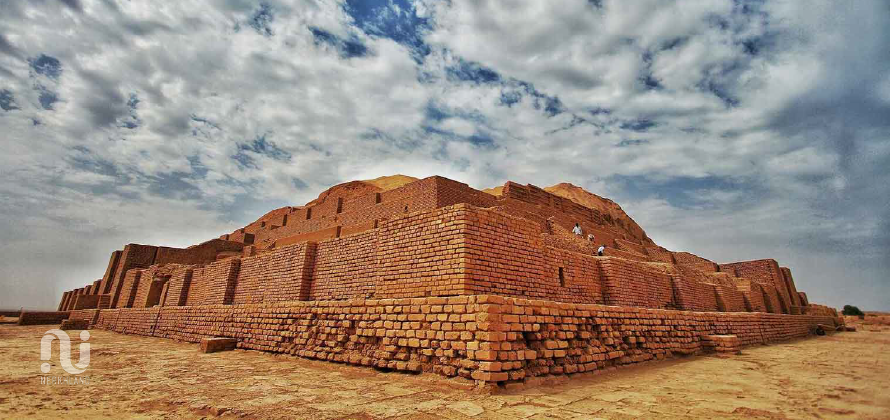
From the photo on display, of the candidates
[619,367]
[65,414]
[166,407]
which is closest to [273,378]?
[166,407]

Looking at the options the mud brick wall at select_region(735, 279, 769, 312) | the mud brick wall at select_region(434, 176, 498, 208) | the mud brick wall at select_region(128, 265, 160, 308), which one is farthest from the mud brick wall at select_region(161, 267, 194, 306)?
the mud brick wall at select_region(735, 279, 769, 312)

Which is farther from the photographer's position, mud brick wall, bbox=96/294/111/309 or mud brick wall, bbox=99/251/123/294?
mud brick wall, bbox=99/251/123/294

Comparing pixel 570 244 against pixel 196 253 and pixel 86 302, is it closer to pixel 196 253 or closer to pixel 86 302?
pixel 196 253

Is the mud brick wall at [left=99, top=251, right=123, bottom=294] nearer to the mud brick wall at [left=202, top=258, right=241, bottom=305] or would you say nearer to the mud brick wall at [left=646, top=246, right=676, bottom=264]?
the mud brick wall at [left=202, top=258, right=241, bottom=305]

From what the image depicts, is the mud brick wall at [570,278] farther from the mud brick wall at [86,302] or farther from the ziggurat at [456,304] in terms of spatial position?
the mud brick wall at [86,302]

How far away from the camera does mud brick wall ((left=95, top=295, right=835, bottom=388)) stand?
3486mm

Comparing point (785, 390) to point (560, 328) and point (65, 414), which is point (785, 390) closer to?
point (560, 328)

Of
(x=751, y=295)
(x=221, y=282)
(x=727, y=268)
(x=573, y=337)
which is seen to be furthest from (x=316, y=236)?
(x=727, y=268)

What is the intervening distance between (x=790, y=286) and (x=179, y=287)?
3042 centimetres

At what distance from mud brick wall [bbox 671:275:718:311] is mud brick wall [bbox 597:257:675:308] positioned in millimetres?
224

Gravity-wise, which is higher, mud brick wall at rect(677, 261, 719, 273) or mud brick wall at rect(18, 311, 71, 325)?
mud brick wall at rect(677, 261, 719, 273)

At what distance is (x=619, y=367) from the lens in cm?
461

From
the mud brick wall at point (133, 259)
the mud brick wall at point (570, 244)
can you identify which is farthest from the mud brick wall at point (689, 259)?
the mud brick wall at point (133, 259)

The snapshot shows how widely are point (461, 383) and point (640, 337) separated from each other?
10.7ft
